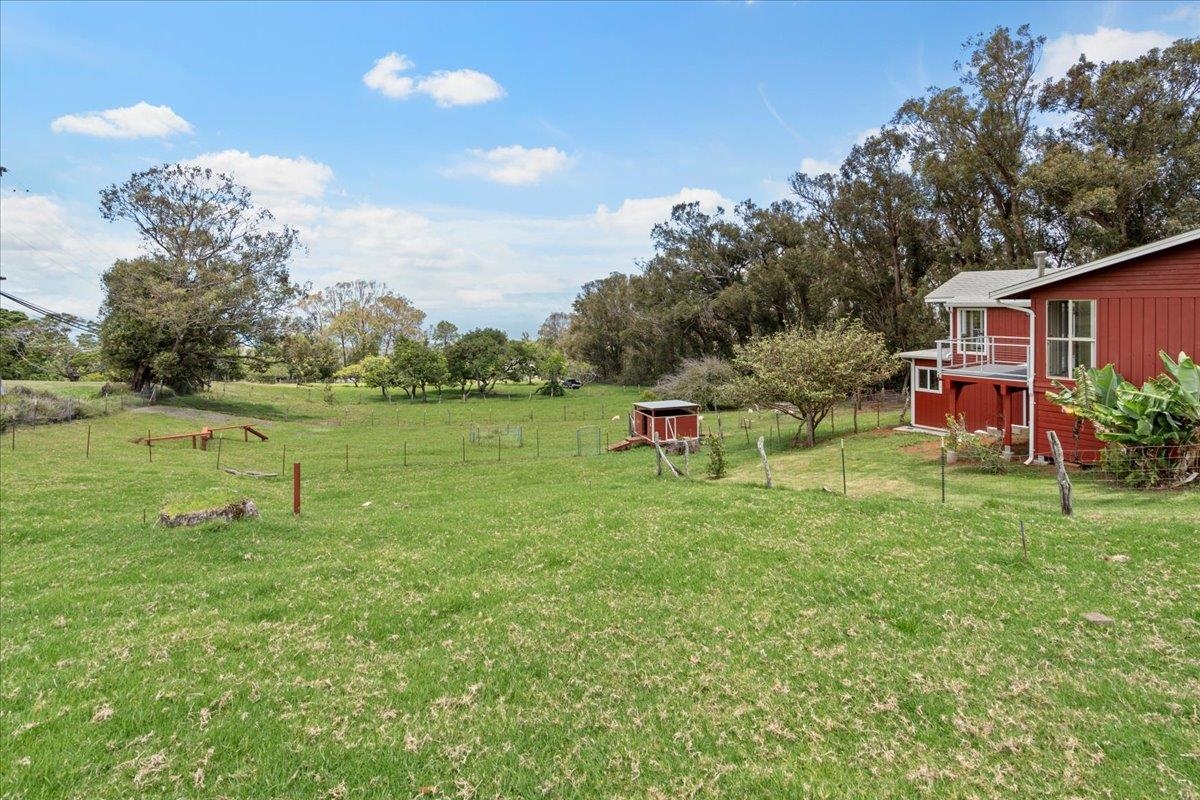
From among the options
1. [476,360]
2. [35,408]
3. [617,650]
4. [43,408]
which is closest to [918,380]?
[617,650]

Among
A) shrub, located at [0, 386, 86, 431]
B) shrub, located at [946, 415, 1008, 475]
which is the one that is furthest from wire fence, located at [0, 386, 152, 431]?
shrub, located at [946, 415, 1008, 475]

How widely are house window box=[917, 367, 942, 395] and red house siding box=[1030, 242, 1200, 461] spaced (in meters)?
8.27

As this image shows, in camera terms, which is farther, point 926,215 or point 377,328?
point 377,328

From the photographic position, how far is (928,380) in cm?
2622

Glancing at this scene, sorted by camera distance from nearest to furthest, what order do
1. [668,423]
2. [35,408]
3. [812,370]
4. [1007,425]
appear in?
[1007,425], [812,370], [35,408], [668,423]

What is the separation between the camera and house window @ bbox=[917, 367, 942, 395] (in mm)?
25859

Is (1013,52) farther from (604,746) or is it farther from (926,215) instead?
(604,746)

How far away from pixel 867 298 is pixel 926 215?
23.5 feet

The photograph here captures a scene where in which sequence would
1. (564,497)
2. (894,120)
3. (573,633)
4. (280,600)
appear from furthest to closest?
(894,120) → (564,497) → (280,600) → (573,633)

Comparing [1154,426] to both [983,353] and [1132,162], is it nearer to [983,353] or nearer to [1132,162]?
[983,353]

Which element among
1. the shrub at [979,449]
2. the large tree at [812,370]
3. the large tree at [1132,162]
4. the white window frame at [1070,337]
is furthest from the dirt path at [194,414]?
the large tree at [1132,162]

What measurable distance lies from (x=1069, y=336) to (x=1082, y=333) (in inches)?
11.5

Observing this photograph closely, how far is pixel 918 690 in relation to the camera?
5.75 m

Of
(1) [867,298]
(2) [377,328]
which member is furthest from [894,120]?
(2) [377,328]
